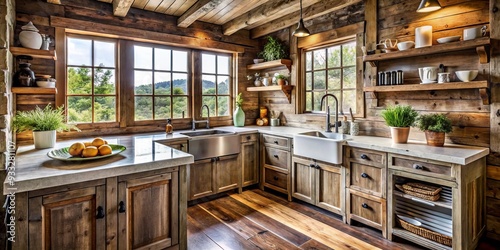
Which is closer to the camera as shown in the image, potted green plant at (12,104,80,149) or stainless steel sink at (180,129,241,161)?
potted green plant at (12,104,80,149)

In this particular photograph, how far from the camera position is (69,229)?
5.41 ft

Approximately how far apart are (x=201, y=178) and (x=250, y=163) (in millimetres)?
751

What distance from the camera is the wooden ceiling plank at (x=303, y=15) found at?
3.11 m

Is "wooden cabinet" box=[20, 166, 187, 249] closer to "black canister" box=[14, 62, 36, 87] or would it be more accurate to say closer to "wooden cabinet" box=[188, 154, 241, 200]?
"wooden cabinet" box=[188, 154, 241, 200]

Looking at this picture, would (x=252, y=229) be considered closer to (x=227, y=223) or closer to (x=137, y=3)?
(x=227, y=223)

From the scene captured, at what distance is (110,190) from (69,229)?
0.31m

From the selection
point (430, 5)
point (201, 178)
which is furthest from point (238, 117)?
point (430, 5)

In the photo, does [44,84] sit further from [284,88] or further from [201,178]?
[284,88]

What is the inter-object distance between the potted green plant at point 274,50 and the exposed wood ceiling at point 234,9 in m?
0.20

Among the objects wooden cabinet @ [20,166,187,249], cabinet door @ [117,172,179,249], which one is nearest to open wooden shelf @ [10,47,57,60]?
wooden cabinet @ [20,166,187,249]

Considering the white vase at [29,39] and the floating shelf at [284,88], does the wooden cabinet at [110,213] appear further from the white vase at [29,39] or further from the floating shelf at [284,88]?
the floating shelf at [284,88]

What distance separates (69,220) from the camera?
5.39 ft

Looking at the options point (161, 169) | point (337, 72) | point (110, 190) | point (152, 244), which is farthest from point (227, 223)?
point (337, 72)

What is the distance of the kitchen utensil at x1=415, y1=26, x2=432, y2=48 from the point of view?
8.16 ft
